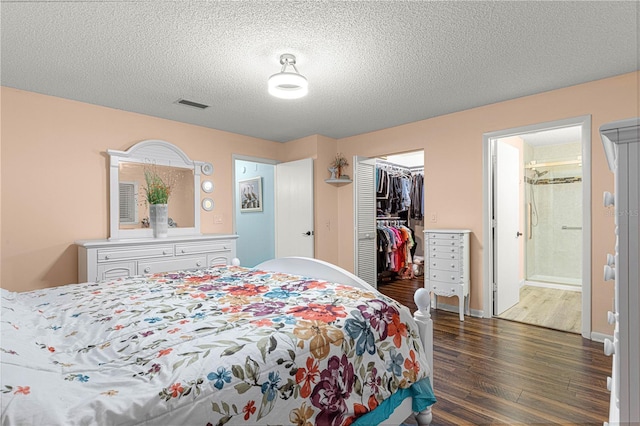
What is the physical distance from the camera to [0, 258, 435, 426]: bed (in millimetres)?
814

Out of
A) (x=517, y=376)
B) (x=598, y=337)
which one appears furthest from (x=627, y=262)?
(x=598, y=337)

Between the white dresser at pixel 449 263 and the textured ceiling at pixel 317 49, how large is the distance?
1460mm

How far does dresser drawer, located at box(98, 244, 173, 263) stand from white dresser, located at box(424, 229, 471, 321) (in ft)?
9.69

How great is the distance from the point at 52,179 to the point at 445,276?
4.17 meters

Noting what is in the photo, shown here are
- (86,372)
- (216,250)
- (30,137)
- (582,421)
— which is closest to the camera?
(86,372)

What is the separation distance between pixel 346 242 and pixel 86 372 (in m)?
4.07

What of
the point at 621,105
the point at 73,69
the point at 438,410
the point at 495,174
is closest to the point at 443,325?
the point at 438,410

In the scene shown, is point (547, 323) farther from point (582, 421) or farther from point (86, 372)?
point (86, 372)

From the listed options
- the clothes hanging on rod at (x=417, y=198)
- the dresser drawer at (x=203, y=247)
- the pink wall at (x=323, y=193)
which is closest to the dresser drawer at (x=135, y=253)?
the dresser drawer at (x=203, y=247)

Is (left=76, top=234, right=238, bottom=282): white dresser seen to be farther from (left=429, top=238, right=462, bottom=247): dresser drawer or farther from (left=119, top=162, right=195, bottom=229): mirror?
(left=429, top=238, right=462, bottom=247): dresser drawer

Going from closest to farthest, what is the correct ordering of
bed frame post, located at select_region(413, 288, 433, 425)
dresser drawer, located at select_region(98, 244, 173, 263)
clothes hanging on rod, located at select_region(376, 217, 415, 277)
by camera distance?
1. bed frame post, located at select_region(413, 288, 433, 425)
2. dresser drawer, located at select_region(98, 244, 173, 263)
3. clothes hanging on rod, located at select_region(376, 217, 415, 277)

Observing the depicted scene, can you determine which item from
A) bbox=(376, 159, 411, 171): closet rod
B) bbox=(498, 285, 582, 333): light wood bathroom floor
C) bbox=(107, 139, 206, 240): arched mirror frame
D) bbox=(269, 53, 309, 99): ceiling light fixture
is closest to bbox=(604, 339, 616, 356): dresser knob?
bbox=(269, 53, 309, 99): ceiling light fixture

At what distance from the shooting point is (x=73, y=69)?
2.55 metres

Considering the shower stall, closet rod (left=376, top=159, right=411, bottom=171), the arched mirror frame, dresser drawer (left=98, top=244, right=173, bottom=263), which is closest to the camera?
dresser drawer (left=98, top=244, right=173, bottom=263)
